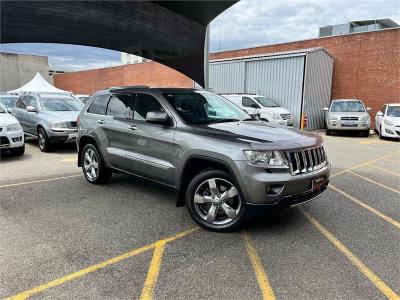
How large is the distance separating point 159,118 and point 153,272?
2044 mm

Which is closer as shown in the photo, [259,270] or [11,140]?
[259,270]

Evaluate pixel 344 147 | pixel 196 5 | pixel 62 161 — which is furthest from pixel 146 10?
pixel 344 147

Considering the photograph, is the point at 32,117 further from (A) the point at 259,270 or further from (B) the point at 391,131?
(B) the point at 391,131

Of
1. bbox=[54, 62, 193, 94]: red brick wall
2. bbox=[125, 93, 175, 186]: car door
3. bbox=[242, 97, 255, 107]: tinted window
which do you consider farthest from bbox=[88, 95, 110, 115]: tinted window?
bbox=[54, 62, 193, 94]: red brick wall

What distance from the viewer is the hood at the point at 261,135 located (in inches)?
148

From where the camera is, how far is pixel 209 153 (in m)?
3.99

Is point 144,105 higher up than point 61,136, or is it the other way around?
point 144,105

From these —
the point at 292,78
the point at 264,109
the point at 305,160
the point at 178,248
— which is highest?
the point at 292,78

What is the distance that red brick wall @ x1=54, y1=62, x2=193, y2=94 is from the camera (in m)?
31.2

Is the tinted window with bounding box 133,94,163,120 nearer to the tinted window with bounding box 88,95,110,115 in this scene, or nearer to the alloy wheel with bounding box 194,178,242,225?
the tinted window with bounding box 88,95,110,115

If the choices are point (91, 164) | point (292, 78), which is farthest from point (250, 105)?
point (91, 164)

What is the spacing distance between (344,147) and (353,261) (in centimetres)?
905

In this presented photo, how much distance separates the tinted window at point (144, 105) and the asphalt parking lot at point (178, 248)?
1.34 metres

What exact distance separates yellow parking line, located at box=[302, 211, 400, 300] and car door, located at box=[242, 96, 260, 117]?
1170 centimetres
